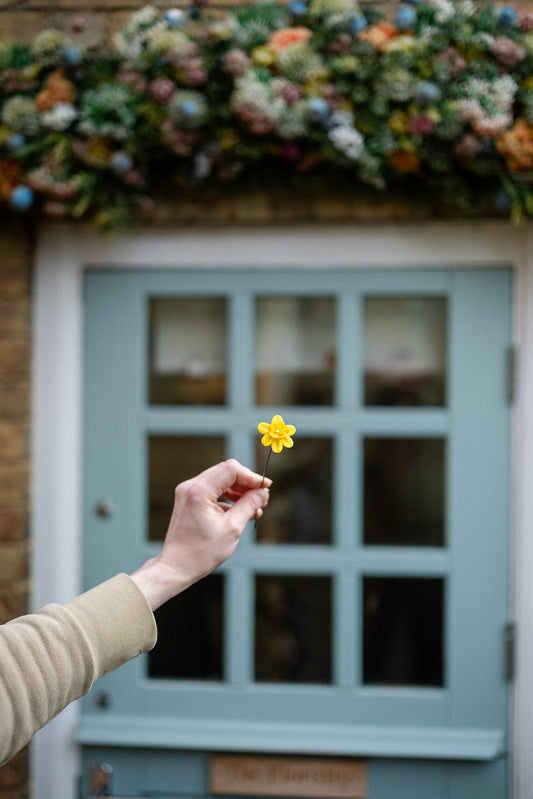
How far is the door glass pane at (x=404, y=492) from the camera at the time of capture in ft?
8.07

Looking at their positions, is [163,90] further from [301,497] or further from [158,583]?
[158,583]

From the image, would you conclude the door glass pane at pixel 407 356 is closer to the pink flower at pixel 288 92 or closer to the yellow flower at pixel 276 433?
the pink flower at pixel 288 92

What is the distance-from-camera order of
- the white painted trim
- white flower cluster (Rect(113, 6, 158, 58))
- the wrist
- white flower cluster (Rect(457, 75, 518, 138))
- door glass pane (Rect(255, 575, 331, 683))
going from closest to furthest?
the wrist, white flower cluster (Rect(457, 75, 518, 138)), white flower cluster (Rect(113, 6, 158, 58)), the white painted trim, door glass pane (Rect(255, 575, 331, 683))

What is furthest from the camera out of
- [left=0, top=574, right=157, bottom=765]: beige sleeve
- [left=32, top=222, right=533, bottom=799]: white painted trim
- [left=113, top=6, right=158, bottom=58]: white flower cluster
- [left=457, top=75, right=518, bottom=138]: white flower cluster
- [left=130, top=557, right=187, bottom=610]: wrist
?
[left=32, top=222, right=533, bottom=799]: white painted trim

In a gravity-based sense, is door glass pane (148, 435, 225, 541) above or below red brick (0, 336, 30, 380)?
below

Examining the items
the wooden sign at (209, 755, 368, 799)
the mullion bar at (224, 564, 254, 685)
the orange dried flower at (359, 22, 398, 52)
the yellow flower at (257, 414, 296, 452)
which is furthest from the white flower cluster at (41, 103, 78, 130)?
the wooden sign at (209, 755, 368, 799)

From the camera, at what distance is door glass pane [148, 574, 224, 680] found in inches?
99.3

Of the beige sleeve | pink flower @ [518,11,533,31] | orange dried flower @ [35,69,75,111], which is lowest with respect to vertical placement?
the beige sleeve

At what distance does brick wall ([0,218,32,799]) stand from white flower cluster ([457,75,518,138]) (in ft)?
4.27

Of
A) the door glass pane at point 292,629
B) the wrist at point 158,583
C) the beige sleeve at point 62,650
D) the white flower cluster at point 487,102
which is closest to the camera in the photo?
the beige sleeve at point 62,650

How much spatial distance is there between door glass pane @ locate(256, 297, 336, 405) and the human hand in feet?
4.84

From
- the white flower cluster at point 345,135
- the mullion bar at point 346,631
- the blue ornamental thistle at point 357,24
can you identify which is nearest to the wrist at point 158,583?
the white flower cluster at point 345,135

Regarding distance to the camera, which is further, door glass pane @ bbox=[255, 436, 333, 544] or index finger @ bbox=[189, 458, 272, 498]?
door glass pane @ bbox=[255, 436, 333, 544]

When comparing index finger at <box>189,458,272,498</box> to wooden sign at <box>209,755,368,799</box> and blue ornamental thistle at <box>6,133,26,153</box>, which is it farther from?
wooden sign at <box>209,755,368,799</box>
